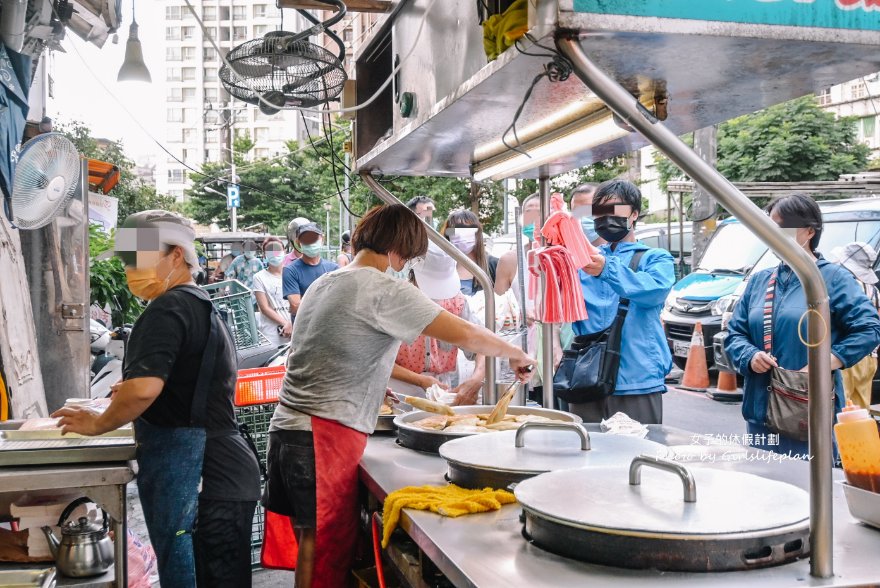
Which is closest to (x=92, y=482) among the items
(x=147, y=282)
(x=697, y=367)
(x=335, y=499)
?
(x=147, y=282)

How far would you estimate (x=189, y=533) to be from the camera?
2963mm

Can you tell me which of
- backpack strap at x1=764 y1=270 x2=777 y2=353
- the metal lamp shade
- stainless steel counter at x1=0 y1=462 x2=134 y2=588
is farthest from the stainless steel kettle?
the metal lamp shade

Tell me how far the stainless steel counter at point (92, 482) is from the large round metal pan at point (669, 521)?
6.01 feet

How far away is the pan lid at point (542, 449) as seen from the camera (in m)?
2.07

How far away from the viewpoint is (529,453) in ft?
7.22

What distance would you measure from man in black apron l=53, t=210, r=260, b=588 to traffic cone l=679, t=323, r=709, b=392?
7554mm

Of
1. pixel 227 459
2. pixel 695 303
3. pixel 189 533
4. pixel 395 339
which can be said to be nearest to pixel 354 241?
pixel 395 339

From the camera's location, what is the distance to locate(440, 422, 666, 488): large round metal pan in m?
2.03

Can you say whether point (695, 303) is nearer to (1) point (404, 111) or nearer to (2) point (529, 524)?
(1) point (404, 111)

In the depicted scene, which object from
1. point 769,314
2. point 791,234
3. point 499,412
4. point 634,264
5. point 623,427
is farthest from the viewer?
point 634,264

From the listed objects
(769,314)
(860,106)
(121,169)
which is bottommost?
(769,314)

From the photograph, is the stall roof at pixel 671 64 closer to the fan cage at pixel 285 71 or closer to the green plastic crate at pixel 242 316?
Answer: the fan cage at pixel 285 71

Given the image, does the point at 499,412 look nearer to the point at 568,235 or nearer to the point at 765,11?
the point at 568,235

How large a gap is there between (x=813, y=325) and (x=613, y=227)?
241cm
